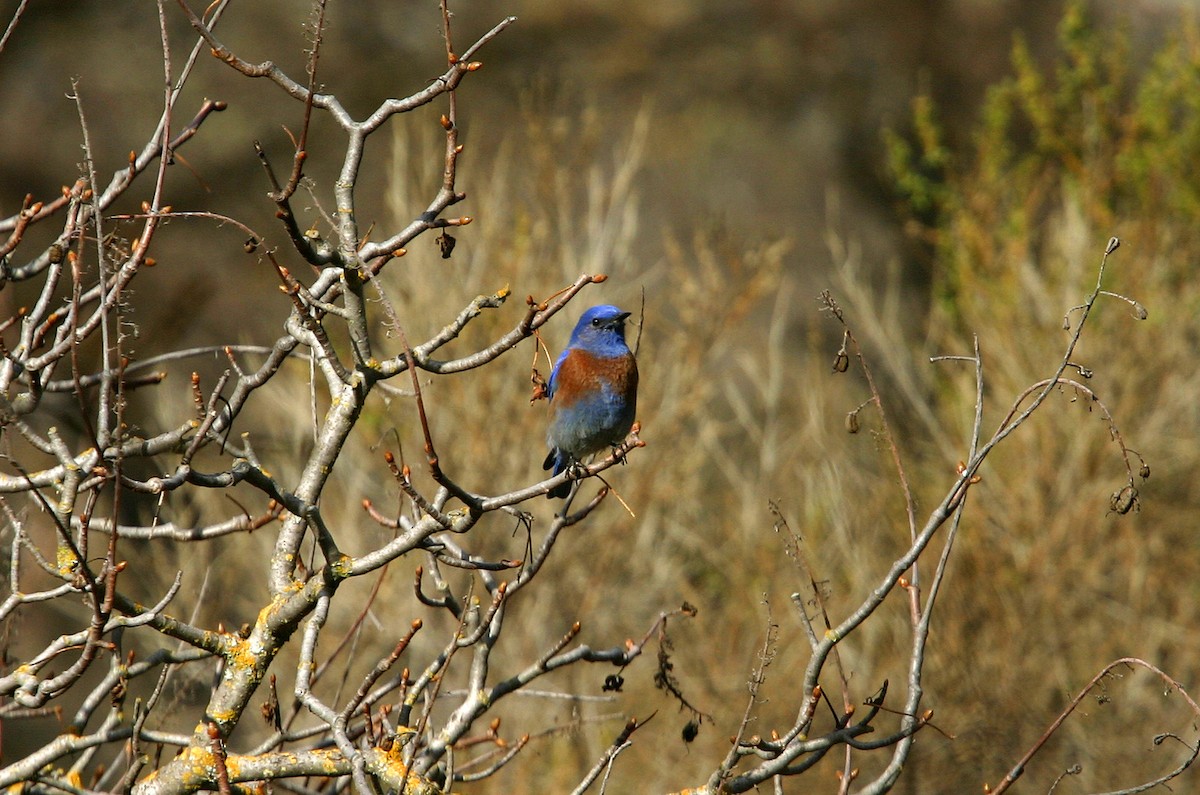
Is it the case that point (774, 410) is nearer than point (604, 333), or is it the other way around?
point (604, 333)

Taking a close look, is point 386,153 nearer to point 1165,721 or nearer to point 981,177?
point 981,177

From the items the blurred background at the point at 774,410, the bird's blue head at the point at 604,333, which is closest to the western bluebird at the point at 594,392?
the bird's blue head at the point at 604,333

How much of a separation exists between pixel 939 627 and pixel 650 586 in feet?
8.72

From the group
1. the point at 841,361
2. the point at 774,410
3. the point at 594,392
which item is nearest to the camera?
the point at 841,361

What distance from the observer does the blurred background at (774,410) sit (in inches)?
377

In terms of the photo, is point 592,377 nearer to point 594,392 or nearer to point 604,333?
point 594,392

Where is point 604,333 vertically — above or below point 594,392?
above

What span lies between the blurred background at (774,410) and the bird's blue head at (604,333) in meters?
3.72

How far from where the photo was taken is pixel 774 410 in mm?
11945

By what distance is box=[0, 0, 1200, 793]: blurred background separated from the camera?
31.4 feet

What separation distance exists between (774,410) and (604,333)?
6.93 meters

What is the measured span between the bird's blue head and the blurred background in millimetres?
3717

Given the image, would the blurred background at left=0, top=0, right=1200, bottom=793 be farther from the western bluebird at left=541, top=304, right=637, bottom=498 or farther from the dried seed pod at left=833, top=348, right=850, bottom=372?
the dried seed pod at left=833, top=348, right=850, bottom=372

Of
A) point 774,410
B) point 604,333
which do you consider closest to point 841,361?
point 604,333
